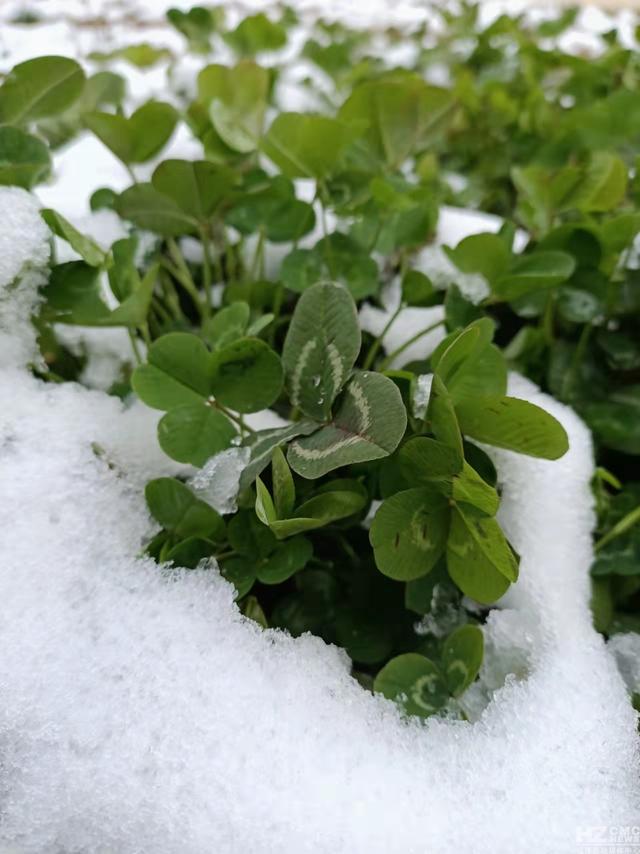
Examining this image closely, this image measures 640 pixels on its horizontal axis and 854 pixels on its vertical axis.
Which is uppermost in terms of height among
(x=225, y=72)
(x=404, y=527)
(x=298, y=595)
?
(x=225, y=72)

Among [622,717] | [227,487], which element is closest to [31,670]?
[227,487]

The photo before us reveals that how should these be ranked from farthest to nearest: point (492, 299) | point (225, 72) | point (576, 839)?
point (225, 72) < point (492, 299) < point (576, 839)

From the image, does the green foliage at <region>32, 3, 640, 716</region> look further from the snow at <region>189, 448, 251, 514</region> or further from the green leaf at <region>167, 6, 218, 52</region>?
the green leaf at <region>167, 6, 218, 52</region>

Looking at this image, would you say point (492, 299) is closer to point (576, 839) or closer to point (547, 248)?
point (547, 248)

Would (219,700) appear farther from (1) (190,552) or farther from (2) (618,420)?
(2) (618,420)

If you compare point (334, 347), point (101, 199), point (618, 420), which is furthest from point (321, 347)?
point (101, 199)
